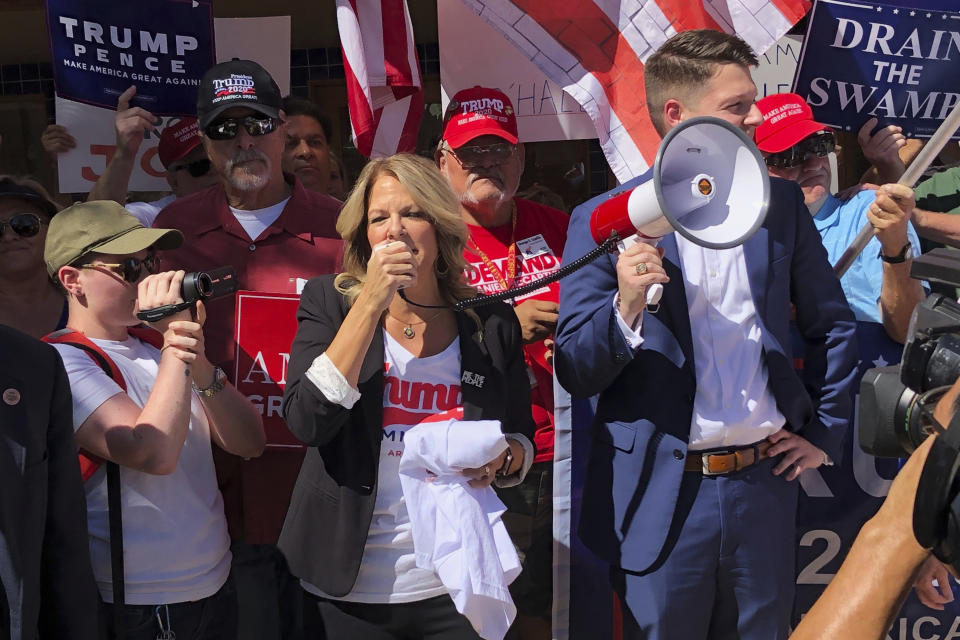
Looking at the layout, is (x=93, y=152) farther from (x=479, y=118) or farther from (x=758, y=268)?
(x=758, y=268)

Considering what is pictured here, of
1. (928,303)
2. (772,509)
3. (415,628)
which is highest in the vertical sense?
(928,303)


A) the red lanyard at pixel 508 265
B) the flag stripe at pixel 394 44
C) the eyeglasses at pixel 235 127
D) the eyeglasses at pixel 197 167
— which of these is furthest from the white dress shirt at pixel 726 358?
the eyeglasses at pixel 197 167

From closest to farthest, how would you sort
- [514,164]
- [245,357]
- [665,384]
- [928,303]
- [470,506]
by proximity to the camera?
[928,303], [470,506], [665,384], [245,357], [514,164]

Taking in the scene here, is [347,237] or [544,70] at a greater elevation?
[544,70]

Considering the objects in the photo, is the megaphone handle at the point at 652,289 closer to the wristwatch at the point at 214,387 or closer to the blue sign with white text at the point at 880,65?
the wristwatch at the point at 214,387

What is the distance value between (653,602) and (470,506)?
1.88 ft

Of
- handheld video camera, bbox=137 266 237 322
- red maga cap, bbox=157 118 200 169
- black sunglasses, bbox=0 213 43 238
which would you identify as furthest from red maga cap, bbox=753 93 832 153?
black sunglasses, bbox=0 213 43 238

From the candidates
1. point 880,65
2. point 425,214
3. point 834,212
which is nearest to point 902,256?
point 834,212

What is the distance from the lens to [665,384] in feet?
9.56

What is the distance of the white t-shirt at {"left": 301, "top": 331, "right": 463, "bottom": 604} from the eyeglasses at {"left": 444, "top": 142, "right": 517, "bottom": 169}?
1224 millimetres

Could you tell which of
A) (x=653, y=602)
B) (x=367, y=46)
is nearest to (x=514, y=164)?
(x=367, y=46)

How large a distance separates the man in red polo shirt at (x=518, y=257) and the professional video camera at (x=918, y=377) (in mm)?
1826

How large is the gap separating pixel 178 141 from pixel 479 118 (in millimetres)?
1165

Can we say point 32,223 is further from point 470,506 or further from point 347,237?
point 470,506
